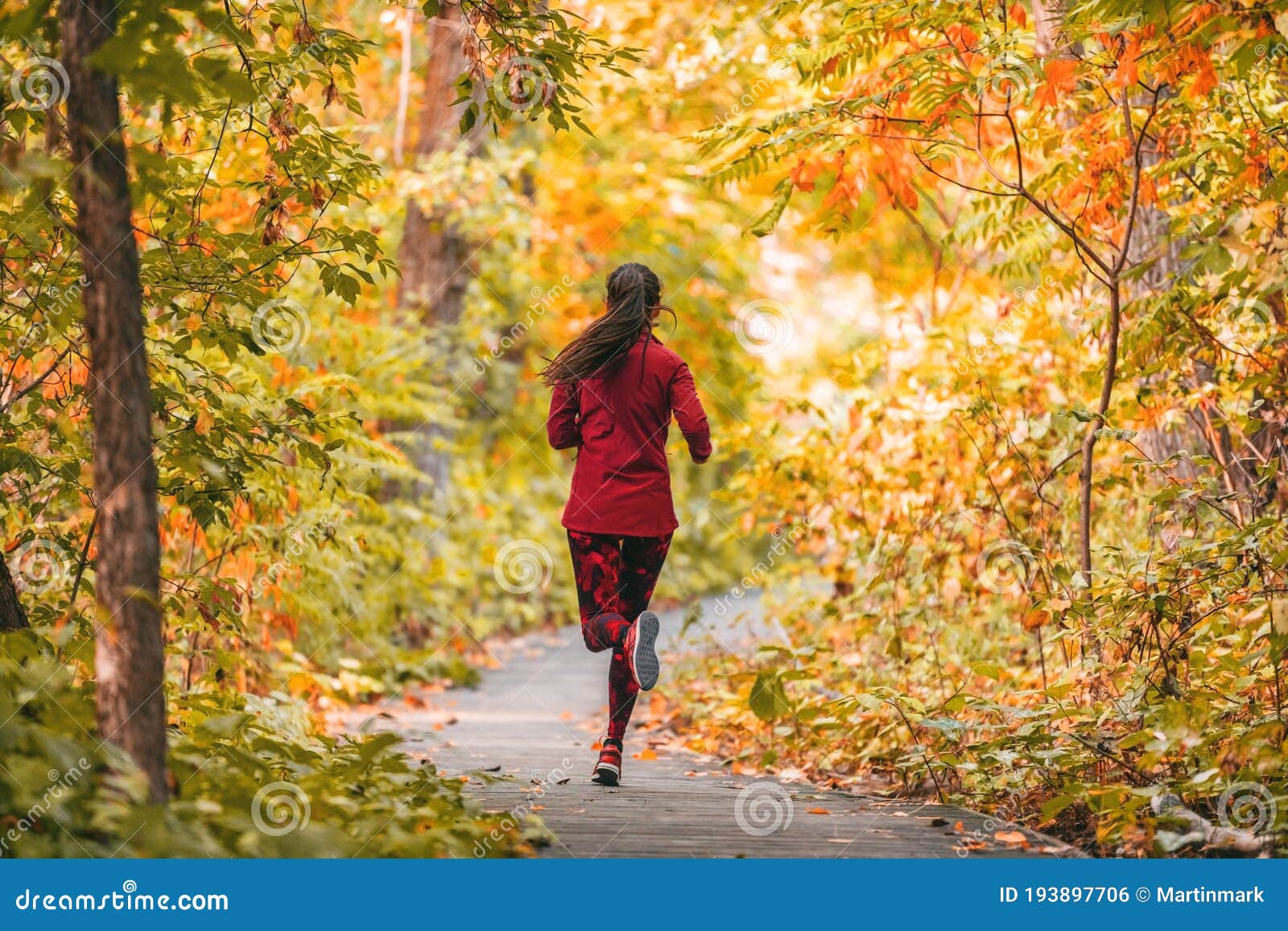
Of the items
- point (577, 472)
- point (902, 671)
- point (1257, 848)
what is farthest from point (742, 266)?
point (1257, 848)

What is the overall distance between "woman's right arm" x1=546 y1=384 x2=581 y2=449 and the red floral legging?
420 mm

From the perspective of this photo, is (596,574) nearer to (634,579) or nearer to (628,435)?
(634,579)

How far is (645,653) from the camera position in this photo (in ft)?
16.6

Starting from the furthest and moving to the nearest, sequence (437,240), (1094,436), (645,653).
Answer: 1. (437,240)
2. (1094,436)
3. (645,653)

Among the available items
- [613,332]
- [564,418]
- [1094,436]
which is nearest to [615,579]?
[564,418]

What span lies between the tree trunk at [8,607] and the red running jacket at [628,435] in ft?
6.98

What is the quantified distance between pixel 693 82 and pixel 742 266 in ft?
22.7

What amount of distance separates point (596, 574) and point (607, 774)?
860 millimetres

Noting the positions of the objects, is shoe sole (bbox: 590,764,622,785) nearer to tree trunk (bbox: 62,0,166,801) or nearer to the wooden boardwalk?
the wooden boardwalk

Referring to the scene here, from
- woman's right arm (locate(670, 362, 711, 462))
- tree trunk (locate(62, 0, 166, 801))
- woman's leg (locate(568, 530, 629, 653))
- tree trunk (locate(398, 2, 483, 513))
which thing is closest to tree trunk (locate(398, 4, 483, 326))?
tree trunk (locate(398, 2, 483, 513))

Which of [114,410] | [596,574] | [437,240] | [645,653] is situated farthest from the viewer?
[437,240]

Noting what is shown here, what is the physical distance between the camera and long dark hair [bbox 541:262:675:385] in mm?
5398

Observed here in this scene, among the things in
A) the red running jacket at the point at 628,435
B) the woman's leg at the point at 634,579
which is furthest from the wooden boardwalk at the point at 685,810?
the red running jacket at the point at 628,435

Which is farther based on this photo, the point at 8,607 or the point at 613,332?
the point at 613,332
